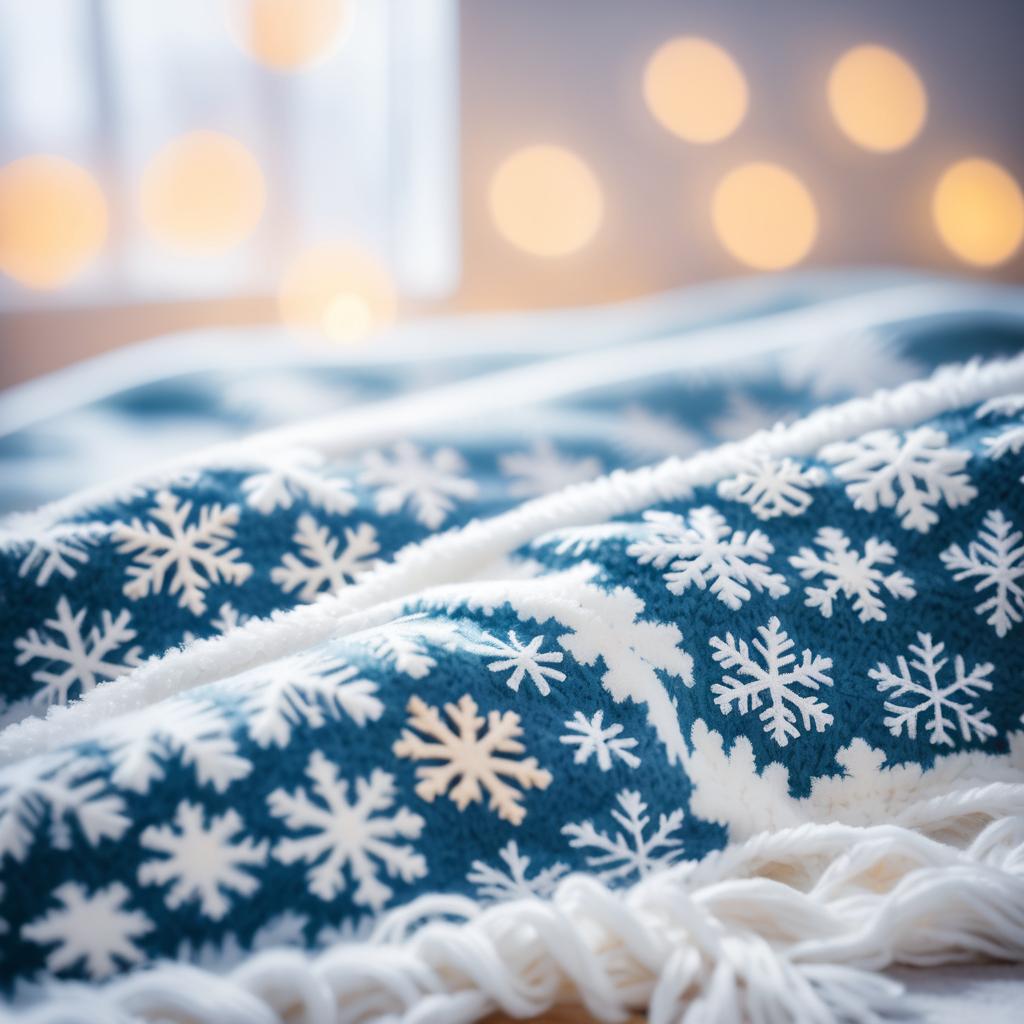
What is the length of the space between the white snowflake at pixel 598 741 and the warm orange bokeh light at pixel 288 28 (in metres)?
1.64

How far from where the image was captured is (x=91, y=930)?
0.38 metres

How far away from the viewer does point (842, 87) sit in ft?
5.29

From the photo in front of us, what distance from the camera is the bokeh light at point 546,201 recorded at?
174cm

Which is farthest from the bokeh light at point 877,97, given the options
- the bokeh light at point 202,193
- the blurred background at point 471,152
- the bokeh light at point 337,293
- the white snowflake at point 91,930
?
the white snowflake at point 91,930

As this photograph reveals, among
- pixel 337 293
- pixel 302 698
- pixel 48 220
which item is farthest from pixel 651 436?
pixel 48 220

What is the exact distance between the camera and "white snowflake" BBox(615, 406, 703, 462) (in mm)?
761

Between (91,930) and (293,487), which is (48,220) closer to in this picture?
(293,487)

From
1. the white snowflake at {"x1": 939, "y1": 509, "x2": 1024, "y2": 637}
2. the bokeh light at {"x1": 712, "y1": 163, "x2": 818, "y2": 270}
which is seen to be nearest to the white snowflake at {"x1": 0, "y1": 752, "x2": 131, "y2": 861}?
the white snowflake at {"x1": 939, "y1": 509, "x2": 1024, "y2": 637}

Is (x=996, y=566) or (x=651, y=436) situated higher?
(x=651, y=436)

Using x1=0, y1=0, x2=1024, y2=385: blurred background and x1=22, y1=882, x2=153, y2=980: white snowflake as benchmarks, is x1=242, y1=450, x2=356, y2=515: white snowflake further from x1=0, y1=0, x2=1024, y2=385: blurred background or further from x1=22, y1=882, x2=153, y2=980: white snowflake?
x1=0, y1=0, x2=1024, y2=385: blurred background

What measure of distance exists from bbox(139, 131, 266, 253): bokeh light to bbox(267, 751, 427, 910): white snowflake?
1576mm

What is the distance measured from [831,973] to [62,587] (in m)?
0.45

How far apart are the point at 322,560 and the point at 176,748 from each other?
20cm

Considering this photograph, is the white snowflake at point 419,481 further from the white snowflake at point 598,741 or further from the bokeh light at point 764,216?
the bokeh light at point 764,216
